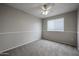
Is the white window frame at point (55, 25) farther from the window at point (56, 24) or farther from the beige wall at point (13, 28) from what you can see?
the beige wall at point (13, 28)

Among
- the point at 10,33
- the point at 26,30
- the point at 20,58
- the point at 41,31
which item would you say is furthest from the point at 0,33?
the point at 41,31

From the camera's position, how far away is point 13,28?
269 centimetres

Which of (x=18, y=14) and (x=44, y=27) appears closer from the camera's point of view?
(x=18, y=14)

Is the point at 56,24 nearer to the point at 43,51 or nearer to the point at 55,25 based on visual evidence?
the point at 55,25

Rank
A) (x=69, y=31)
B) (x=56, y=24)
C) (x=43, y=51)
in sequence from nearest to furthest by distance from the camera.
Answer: (x=43, y=51) < (x=69, y=31) < (x=56, y=24)

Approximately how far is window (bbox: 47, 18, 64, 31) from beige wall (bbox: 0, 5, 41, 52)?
1.82 m

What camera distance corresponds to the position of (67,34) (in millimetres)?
3418

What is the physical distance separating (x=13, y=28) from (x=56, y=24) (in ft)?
9.83

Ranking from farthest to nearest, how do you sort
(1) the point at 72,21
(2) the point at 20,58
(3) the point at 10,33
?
(1) the point at 72,21 < (3) the point at 10,33 < (2) the point at 20,58

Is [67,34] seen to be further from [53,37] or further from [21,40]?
[21,40]

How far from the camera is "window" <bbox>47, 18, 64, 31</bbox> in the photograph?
3.80 meters

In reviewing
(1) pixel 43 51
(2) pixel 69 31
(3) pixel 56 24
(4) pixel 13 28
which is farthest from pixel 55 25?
(4) pixel 13 28

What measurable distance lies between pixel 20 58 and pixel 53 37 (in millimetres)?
3812

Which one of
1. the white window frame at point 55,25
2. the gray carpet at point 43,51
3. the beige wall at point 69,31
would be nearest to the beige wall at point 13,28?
the gray carpet at point 43,51
